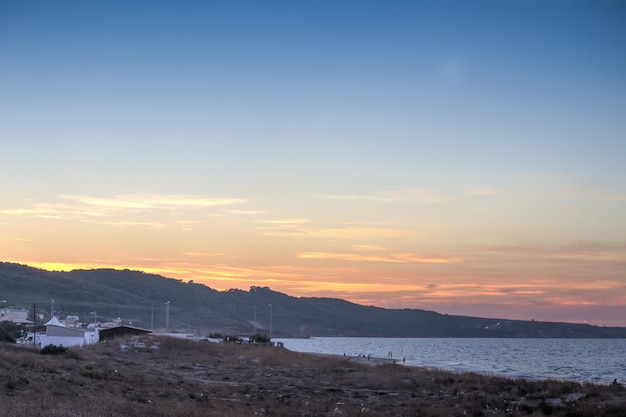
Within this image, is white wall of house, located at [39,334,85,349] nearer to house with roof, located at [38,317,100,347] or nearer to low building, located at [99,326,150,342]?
house with roof, located at [38,317,100,347]

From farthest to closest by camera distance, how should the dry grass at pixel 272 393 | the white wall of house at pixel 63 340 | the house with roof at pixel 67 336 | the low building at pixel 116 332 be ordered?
the low building at pixel 116 332 → the house with roof at pixel 67 336 → the white wall of house at pixel 63 340 → the dry grass at pixel 272 393

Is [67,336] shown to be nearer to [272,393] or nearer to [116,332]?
[116,332]

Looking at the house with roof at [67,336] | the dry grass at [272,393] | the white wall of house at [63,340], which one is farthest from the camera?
the house with roof at [67,336]

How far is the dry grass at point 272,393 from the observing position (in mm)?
26344

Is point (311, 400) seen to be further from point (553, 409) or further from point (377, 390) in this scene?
point (553, 409)

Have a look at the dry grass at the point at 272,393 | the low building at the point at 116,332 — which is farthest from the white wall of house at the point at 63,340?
the dry grass at the point at 272,393

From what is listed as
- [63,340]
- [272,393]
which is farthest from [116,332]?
[272,393]

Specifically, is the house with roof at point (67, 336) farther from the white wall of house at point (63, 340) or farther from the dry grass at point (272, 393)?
the dry grass at point (272, 393)

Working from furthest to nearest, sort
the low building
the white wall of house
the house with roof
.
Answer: the low building → the house with roof → the white wall of house

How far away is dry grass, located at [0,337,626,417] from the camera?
2634 centimetres

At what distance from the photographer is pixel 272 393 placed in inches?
1496

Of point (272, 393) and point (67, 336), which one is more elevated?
point (67, 336)

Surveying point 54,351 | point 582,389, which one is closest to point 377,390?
point 582,389

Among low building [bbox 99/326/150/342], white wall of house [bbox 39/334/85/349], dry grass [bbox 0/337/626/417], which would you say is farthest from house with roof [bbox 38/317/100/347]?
dry grass [bbox 0/337/626/417]
